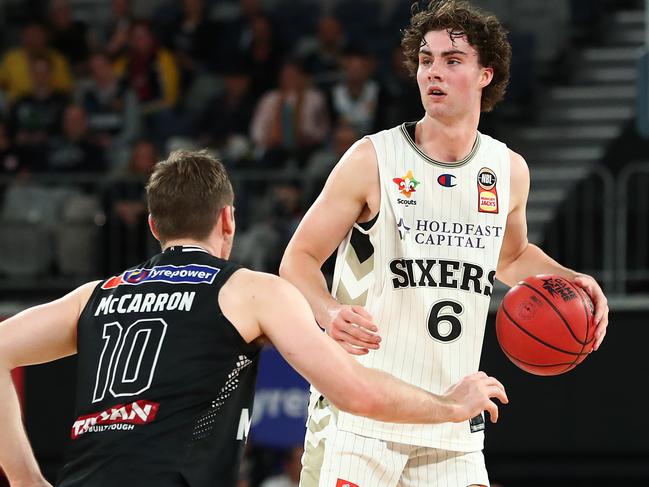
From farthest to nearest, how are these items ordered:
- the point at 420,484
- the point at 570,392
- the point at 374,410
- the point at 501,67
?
1. the point at 570,392
2. the point at 501,67
3. the point at 420,484
4. the point at 374,410

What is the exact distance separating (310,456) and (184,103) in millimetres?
8331

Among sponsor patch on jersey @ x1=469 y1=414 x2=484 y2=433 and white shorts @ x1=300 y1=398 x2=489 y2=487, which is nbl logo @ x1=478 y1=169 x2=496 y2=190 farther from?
white shorts @ x1=300 y1=398 x2=489 y2=487

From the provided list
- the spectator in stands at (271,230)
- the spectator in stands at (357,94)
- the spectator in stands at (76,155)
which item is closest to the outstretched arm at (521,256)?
the spectator in stands at (271,230)

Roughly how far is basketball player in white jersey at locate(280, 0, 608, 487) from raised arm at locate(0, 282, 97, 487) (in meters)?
1.08

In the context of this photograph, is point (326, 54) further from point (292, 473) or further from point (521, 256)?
point (521, 256)

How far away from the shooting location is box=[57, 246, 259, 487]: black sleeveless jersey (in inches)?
152

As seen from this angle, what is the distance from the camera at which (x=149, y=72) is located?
12742 millimetres

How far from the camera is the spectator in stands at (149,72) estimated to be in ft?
41.6

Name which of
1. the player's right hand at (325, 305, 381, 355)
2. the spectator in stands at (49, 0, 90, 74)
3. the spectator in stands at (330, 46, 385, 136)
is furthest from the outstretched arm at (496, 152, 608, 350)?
the spectator in stands at (49, 0, 90, 74)

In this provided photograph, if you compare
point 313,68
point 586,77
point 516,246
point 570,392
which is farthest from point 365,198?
point 586,77

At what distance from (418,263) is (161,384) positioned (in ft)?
4.73

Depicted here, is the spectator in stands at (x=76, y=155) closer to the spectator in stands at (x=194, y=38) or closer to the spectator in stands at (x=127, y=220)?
the spectator in stands at (x=127, y=220)

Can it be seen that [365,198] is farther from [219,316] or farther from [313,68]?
[313,68]

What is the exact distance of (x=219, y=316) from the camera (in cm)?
392
